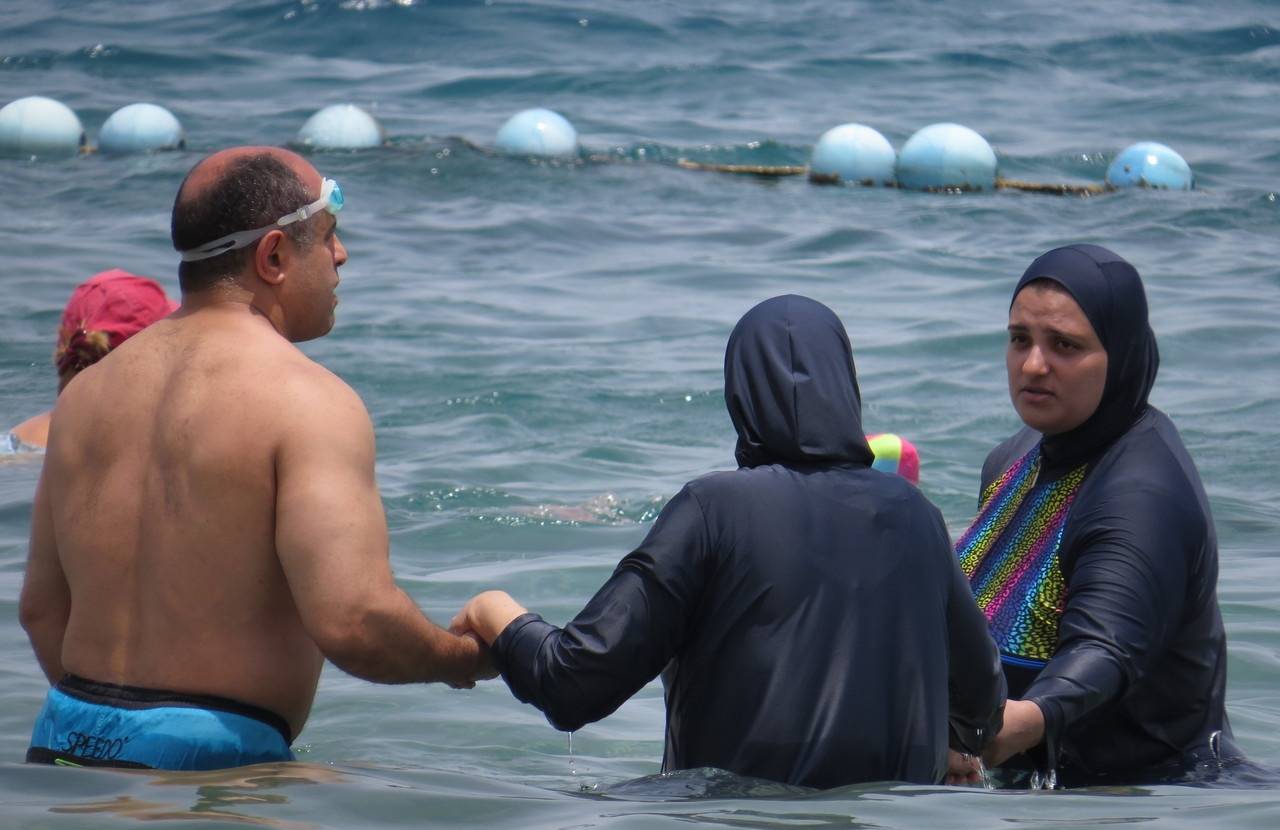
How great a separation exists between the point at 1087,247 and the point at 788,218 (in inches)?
486

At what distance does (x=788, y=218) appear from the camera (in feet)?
→ 54.6

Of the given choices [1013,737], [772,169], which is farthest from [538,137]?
[1013,737]

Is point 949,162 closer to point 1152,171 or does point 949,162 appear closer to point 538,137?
point 1152,171

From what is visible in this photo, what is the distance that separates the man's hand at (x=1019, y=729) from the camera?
12.7 ft

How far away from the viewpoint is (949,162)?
17.8 meters

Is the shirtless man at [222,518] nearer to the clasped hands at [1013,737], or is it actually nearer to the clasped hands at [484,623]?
the clasped hands at [484,623]

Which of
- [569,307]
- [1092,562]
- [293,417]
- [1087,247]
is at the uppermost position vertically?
[1087,247]

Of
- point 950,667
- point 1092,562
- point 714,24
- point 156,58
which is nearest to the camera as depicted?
point 950,667

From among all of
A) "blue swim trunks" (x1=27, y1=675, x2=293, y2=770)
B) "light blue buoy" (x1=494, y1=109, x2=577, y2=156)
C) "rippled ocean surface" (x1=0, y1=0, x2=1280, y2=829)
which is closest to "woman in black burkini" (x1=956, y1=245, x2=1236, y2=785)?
"rippled ocean surface" (x1=0, y1=0, x2=1280, y2=829)

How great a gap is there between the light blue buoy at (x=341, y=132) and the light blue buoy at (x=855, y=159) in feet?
16.7

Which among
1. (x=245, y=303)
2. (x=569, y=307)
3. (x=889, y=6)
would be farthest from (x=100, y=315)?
(x=889, y=6)

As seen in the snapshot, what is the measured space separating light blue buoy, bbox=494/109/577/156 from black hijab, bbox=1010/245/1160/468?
14856mm

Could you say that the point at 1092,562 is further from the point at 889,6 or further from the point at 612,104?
the point at 889,6

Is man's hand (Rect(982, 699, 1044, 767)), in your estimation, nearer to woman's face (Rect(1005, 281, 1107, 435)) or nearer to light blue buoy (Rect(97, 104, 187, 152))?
woman's face (Rect(1005, 281, 1107, 435))
